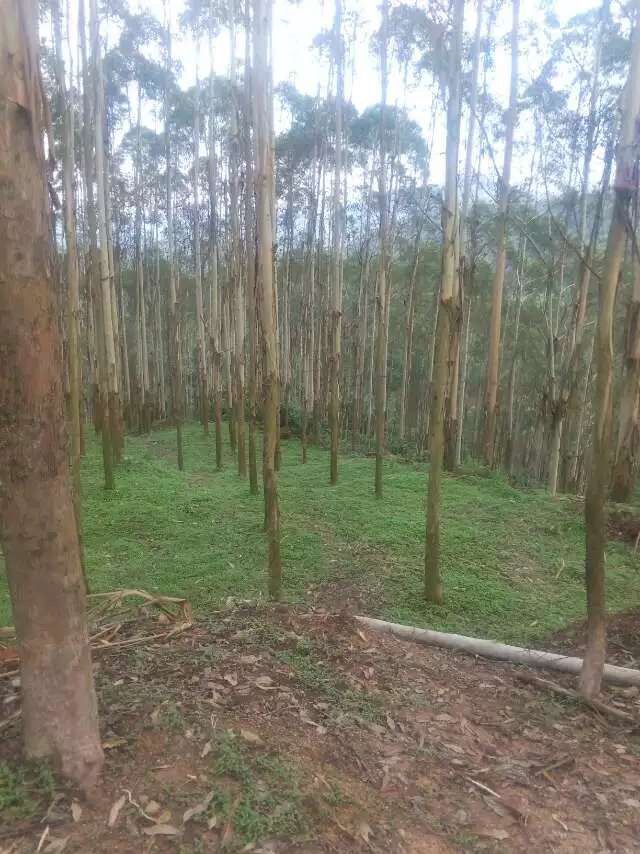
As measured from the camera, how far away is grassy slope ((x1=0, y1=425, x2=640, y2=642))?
5.86 m

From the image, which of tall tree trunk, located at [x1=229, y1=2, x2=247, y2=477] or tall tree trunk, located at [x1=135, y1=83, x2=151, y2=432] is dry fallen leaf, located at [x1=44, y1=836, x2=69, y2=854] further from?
tall tree trunk, located at [x1=135, y1=83, x2=151, y2=432]

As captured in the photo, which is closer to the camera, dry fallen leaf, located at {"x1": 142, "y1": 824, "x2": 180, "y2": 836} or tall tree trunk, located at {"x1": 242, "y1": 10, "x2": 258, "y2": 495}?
dry fallen leaf, located at {"x1": 142, "y1": 824, "x2": 180, "y2": 836}

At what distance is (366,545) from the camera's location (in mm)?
7414

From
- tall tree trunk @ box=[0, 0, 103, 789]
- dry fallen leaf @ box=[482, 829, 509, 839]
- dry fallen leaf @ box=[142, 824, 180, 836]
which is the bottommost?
dry fallen leaf @ box=[482, 829, 509, 839]

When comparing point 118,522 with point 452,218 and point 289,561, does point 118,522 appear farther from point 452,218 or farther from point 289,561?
point 452,218

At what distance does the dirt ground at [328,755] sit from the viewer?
1.93 metres

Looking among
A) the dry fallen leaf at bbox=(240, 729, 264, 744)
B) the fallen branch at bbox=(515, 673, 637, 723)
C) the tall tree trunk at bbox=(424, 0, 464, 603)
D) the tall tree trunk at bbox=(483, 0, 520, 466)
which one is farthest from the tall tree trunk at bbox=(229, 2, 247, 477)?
the dry fallen leaf at bbox=(240, 729, 264, 744)

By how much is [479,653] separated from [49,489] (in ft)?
10.9

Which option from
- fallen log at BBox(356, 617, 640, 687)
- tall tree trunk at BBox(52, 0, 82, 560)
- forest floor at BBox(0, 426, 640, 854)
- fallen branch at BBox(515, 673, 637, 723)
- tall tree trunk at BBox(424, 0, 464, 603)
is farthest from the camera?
tall tree trunk at BBox(52, 0, 82, 560)

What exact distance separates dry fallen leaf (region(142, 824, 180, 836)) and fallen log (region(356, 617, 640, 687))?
7.79 feet

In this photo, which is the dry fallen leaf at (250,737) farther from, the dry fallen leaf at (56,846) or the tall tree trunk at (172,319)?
the tall tree trunk at (172,319)

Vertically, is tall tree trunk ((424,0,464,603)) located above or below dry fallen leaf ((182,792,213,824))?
above

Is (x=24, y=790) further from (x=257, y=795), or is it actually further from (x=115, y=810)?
(x=257, y=795)

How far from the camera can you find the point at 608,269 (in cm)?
318
